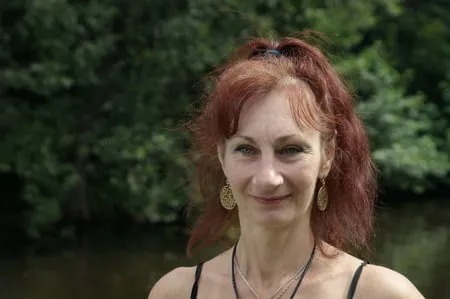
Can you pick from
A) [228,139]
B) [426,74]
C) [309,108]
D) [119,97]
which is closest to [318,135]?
[309,108]

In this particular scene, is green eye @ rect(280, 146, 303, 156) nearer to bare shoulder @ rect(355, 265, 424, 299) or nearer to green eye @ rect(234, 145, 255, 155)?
green eye @ rect(234, 145, 255, 155)

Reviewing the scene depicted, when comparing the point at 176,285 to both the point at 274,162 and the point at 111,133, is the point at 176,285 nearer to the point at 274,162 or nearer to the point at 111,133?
the point at 274,162

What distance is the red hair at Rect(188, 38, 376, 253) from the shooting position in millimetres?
1605

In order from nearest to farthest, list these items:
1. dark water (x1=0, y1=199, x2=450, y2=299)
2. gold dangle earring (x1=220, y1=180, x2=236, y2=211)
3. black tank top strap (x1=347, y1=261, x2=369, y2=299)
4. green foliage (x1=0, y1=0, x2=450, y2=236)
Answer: black tank top strap (x1=347, y1=261, x2=369, y2=299) → gold dangle earring (x1=220, y1=180, x2=236, y2=211) → dark water (x1=0, y1=199, x2=450, y2=299) → green foliage (x1=0, y1=0, x2=450, y2=236)

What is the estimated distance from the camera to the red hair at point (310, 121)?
5.27 ft

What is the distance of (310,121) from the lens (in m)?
1.58

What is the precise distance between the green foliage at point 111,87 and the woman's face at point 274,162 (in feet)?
24.9

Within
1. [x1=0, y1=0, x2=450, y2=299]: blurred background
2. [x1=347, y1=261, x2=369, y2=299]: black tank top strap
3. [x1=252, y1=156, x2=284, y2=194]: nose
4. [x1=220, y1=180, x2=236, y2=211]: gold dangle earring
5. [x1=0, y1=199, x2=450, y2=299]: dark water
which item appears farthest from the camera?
[x1=0, y1=0, x2=450, y2=299]: blurred background

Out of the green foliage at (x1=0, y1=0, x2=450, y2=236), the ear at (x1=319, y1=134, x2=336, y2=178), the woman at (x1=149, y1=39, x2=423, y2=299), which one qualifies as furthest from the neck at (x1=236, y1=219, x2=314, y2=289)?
the green foliage at (x1=0, y1=0, x2=450, y2=236)

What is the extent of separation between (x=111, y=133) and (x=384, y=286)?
8.67m

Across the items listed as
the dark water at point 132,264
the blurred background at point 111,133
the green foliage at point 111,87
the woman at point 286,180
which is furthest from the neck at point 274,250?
the green foliage at point 111,87

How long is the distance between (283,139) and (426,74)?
1408 cm

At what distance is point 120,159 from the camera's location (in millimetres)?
9867

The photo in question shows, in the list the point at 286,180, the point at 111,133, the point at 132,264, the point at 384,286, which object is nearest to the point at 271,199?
the point at 286,180
